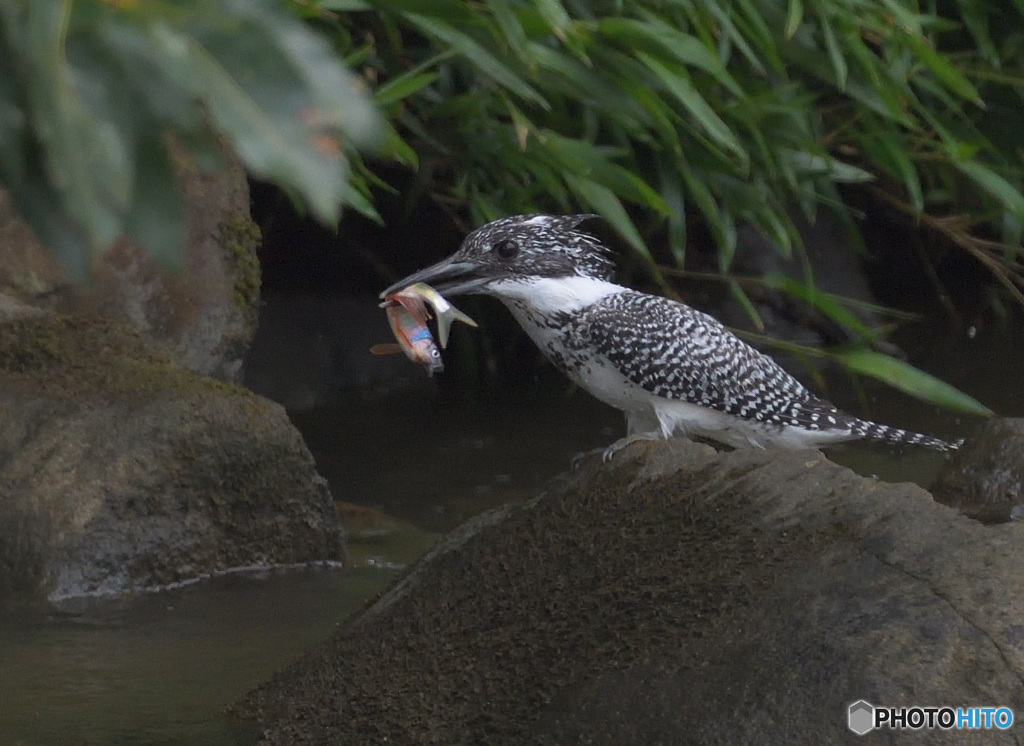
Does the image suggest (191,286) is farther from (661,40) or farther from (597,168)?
(661,40)

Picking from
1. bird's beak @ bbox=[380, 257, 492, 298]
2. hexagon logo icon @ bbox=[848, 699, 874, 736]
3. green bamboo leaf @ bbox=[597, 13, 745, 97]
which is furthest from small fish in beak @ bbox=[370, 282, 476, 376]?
hexagon logo icon @ bbox=[848, 699, 874, 736]

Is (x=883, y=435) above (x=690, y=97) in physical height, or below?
below

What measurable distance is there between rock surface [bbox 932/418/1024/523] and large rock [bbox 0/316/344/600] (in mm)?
1951

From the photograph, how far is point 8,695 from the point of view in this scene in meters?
3.17

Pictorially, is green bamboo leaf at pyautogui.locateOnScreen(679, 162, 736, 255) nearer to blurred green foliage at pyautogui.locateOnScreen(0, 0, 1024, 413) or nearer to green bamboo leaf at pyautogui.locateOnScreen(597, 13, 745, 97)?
blurred green foliage at pyautogui.locateOnScreen(0, 0, 1024, 413)

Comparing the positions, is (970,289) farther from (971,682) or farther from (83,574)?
(971,682)

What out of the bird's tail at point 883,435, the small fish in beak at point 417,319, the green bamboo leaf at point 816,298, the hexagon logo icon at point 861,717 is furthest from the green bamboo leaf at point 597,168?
the hexagon logo icon at point 861,717

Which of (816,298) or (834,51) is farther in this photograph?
(816,298)

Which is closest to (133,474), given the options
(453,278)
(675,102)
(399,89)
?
(453,278)

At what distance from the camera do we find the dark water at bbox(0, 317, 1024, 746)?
10.3 feet

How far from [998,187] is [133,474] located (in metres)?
3.22

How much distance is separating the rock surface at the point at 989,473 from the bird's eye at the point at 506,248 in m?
1.67

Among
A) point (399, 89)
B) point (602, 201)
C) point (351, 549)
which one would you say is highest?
point (399, 89)

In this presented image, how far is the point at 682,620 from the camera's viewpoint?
2.45 m
